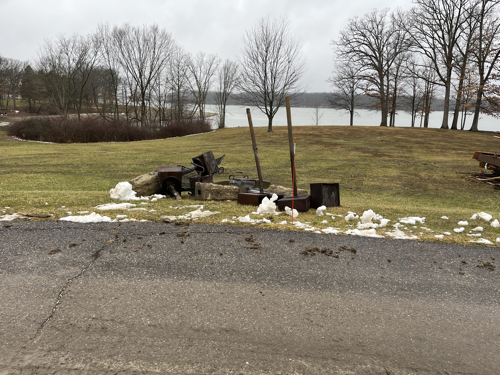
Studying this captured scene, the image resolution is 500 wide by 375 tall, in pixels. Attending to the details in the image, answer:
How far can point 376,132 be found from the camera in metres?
32.9

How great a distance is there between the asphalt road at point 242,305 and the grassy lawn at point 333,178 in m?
1.16

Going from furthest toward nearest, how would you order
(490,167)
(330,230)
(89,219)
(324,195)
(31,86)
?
1. (31,86)
2. (490,167)
3. (324,195)
4. (89,219)
5. (330,230)

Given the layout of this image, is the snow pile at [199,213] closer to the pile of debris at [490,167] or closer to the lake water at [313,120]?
the pile of debris at [490,167]

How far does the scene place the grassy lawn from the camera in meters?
6.55

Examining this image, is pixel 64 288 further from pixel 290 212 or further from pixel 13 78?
pixel 13 78

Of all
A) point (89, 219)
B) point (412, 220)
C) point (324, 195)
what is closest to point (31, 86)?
point (89, 219)

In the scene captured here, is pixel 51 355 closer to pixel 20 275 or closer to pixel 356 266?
A: pixel 20 275

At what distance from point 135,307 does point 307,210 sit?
4487mm

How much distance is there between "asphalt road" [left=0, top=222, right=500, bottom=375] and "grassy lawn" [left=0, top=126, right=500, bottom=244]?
1157mm

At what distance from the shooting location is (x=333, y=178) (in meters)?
13.9

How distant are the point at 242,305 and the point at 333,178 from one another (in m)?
11.3

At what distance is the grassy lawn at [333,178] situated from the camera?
21.5 ft

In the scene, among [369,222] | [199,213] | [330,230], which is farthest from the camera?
[199,213]

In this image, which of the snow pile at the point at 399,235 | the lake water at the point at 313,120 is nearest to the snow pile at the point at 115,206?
the snow pile at the point at 399,235
